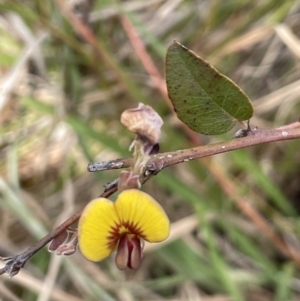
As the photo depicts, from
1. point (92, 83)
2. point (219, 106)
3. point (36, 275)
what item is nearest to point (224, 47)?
point (92, 83)

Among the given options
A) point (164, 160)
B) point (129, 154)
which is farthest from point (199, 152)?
point (129, 154)

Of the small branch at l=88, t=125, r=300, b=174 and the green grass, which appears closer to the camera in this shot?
the small branch at l=88, t=125, r=300, b=174

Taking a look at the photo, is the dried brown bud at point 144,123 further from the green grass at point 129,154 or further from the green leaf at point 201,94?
the green grass at point 129,154

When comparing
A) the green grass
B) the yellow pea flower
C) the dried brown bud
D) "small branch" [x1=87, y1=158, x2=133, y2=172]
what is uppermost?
the dried brown bud


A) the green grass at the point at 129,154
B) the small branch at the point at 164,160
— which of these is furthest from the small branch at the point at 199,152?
the green grass at the point at 129,154

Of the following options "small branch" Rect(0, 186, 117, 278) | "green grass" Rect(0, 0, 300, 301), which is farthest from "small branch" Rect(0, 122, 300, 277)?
"green grass" Rect(0, 0, 300, 301)

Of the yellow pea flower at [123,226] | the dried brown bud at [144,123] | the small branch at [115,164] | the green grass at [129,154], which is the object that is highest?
the dried brown bud at [144,123]

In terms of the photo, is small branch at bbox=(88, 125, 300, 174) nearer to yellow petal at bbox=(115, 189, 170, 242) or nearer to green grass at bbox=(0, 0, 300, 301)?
yellow petal at bbox=(115, 189, 170, 242)

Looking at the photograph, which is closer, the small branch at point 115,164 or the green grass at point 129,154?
the small branch at point 115,164
